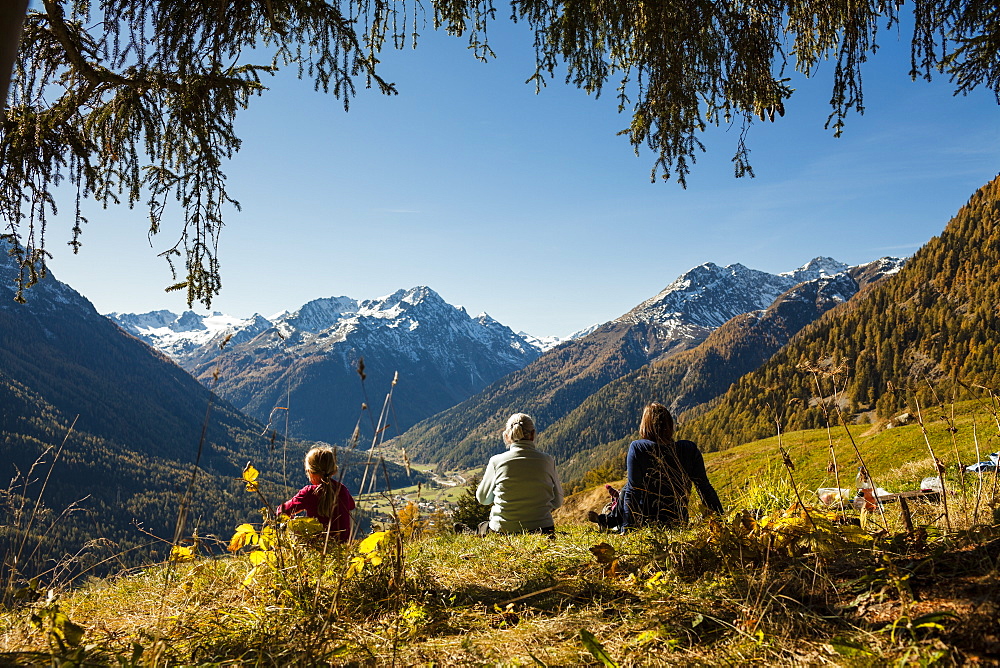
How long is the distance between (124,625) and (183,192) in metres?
3.62

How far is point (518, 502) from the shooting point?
5801 mm

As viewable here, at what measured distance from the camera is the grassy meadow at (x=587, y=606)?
179cm

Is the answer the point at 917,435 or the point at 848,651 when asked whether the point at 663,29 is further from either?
the point at 917,435

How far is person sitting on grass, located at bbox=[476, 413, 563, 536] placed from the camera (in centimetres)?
574

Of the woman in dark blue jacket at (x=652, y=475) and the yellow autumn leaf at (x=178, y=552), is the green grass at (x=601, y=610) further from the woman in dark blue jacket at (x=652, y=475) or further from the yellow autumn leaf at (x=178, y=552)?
the woman in dark blue jacket at (x=652, y=475)

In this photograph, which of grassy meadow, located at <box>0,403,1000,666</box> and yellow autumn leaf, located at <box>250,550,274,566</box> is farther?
yellow autumn leaf, located at <box>250,550,274,566</box>

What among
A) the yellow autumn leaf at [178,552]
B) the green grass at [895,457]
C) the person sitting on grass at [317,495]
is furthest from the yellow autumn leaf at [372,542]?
the green grass at [895,457]

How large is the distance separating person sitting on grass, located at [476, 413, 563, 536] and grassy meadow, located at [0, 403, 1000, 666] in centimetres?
247

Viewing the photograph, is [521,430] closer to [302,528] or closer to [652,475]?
[652,475]

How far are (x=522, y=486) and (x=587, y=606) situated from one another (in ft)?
11.3

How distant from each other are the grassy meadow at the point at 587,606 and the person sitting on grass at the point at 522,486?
247 centimetres

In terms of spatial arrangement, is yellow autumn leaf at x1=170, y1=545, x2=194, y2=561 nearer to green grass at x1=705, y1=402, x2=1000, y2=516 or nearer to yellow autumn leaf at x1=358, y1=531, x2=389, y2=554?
yellow autumn leaf at x1=358, y1=531, x2=389, y2=554

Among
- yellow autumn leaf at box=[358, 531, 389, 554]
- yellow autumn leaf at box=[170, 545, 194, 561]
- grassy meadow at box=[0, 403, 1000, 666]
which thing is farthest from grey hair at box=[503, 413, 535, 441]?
yellow autumn leaf at box=[170, 545, 194, 561]

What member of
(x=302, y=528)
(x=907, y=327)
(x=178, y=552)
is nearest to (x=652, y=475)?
(x=302, y=528)
